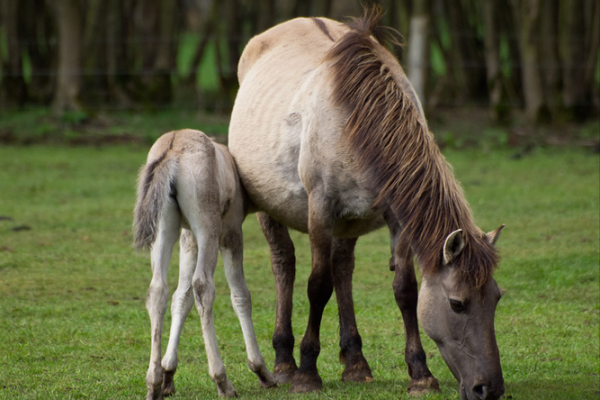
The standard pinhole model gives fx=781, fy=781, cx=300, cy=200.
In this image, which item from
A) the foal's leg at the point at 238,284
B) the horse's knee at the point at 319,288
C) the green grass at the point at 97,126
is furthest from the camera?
the green grass at the point at 97,126

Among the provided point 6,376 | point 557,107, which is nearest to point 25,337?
point 6,376

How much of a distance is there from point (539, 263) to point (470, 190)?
3527 millimetres

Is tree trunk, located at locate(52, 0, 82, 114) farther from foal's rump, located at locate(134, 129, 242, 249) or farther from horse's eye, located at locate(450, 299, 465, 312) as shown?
horse's eye, located at locate(450, 299, 465, 312)

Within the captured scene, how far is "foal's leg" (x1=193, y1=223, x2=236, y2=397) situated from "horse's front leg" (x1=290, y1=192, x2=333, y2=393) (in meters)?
0.49

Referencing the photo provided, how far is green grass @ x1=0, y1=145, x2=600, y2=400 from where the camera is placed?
15.4 ft

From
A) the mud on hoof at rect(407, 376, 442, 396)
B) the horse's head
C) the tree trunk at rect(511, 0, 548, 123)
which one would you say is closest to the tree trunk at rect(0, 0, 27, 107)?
the tree trunk at rect(511, 0, 548, 123)

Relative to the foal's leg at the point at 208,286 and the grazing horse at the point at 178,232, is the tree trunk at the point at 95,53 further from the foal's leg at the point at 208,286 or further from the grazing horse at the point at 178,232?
the foal's leg at the point at 208,286

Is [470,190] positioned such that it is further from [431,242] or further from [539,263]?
[431,242]

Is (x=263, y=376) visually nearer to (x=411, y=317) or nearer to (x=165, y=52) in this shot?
(x=411, y=317)

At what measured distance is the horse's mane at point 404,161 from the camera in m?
3.96

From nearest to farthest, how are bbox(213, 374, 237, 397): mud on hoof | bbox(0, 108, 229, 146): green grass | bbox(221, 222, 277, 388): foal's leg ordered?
1. bbox(213, 374, 237, 397): mud on hoof
2. bbox(221, 222, 277, 388): foal's leg
3. bbox(0, 108, 229, 146): green grass

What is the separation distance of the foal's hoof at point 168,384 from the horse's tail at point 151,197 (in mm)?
697

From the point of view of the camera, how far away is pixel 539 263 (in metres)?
7.36

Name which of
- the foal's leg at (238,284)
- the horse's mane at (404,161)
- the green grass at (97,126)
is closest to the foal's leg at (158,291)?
the foal's leg at (238,284)
